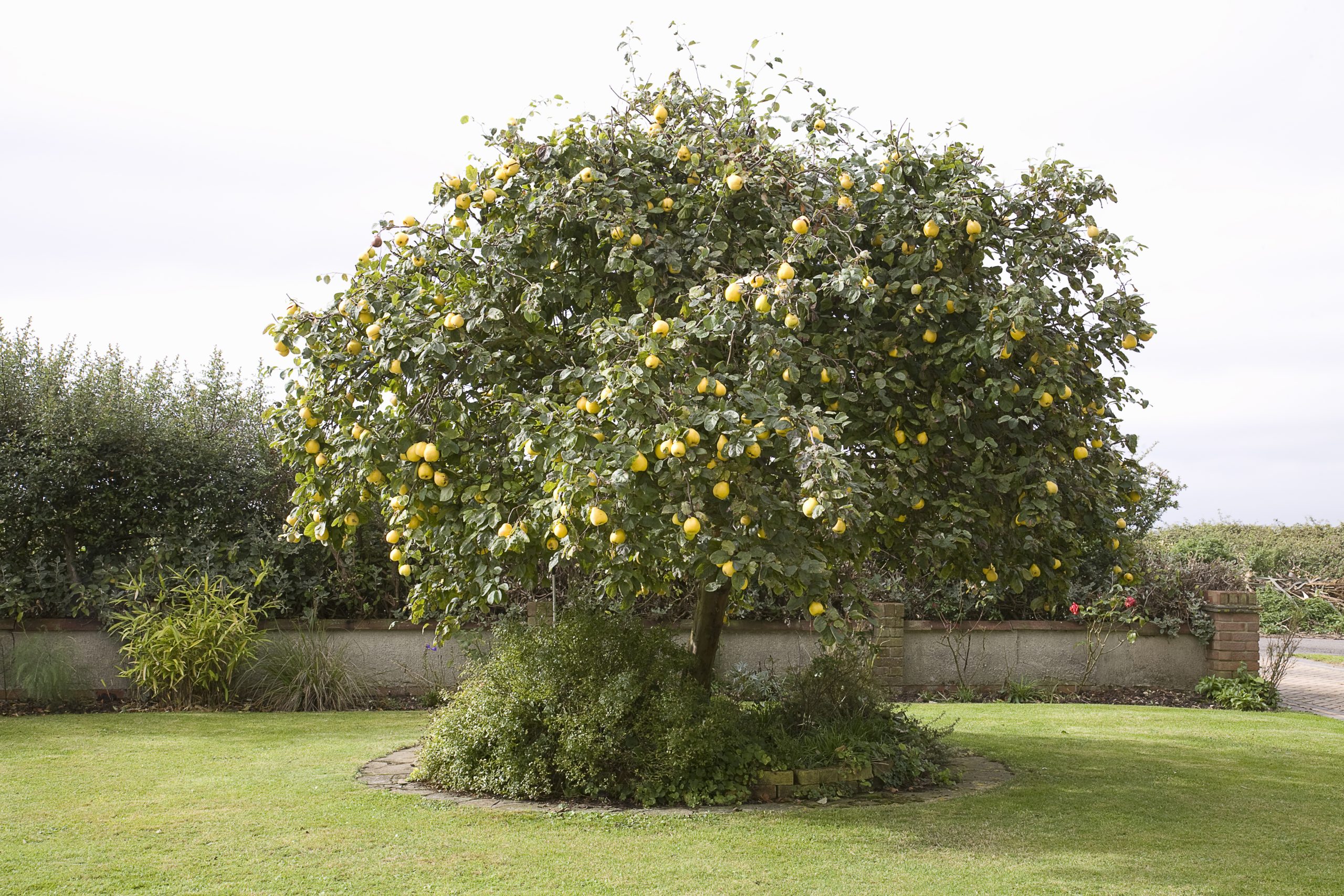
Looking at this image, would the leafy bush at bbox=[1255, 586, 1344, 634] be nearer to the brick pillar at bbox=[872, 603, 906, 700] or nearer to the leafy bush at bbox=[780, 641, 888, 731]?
the brick pillar at bbox=[872, 603, 906, 700]

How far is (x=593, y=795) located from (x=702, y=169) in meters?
3.66

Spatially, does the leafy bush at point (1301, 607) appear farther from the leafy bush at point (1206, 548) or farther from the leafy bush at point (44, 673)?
the leafy bush at point (44, 673)

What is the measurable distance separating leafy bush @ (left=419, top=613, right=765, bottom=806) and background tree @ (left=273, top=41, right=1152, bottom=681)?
530 mm

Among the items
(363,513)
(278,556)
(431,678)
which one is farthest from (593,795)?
(278,556)

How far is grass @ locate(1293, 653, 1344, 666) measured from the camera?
1647 centimetres

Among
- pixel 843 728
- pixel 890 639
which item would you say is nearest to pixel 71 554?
pixel 843 728

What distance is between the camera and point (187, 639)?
993 cm

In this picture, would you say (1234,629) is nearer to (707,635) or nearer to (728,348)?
(707,635)

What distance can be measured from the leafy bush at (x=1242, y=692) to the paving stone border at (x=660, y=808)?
5431mm

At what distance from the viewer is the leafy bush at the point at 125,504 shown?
417 inches

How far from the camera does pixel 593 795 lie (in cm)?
610

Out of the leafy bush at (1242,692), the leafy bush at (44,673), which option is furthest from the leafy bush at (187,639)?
the leafy bush at (1242,692)

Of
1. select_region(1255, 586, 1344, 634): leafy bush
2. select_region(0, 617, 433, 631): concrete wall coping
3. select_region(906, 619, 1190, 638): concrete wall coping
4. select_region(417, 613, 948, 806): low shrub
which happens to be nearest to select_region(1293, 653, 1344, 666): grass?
select_region(1255, 586, 1344, 634): leafy bush

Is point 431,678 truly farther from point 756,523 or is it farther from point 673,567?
point 756,523
